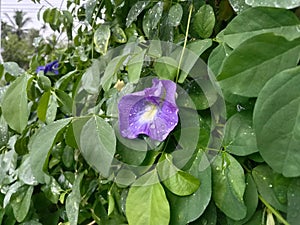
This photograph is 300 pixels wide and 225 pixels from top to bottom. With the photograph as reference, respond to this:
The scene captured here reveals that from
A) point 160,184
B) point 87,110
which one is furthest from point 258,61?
point 87,110

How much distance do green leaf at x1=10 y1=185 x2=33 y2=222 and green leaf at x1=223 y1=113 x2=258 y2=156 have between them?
30 centimetres

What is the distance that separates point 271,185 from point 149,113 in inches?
Answer: 4.5

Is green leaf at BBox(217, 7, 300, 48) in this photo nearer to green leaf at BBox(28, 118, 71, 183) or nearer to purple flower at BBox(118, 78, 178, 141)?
purple flower at BBox(118, 78, 178, 141)

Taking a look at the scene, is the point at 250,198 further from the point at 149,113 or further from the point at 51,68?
the point at 51,68

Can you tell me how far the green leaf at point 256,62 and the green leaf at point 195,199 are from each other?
8 centimetres

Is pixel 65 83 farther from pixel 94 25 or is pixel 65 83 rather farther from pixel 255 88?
pixel 255 88

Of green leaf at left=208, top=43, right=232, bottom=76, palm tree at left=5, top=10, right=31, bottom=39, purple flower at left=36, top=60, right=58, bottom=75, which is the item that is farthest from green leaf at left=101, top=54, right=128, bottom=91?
palm tree at left=5, top=10, right=31, bottom=39

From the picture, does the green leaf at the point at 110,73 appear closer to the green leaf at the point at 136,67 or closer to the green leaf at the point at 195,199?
the green leaf at the point at 136,67

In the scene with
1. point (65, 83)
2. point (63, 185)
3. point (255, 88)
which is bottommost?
point (63, 185)

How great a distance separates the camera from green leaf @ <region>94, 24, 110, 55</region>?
0.55 metres

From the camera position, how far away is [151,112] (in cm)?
36

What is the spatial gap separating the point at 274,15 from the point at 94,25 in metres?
0.40

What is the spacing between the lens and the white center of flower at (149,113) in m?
0.36

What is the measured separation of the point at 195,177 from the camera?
347mm
